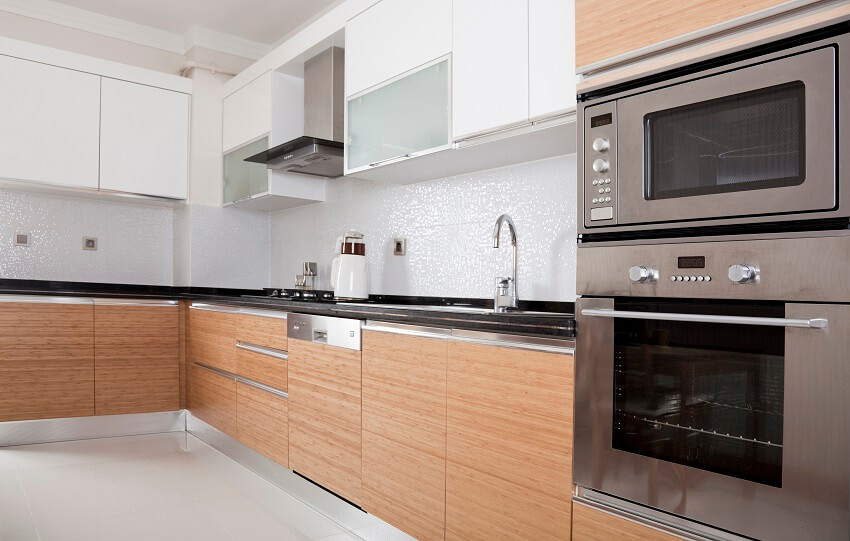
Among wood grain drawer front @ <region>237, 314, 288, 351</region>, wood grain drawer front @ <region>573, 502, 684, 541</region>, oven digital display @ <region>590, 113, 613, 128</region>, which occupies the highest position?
oven digital display @ <region>590, 113, 613, 128</region>

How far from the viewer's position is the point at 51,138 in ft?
13.0

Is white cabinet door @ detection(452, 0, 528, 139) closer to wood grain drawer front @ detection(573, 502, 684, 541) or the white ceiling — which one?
wood grain drawer front @ detection(573, 502, 684, 541)

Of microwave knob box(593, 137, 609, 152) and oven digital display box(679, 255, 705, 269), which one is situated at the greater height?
microwave knob box(593, 137, 609, 152)

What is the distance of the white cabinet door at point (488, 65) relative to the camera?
216 centimetres

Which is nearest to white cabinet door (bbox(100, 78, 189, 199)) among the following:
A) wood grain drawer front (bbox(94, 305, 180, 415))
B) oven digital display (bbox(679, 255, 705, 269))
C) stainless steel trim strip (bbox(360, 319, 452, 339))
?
wood grain drawer front (bbox(94, 305, 180, 415))

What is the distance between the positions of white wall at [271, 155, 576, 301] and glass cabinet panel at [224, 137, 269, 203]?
15.5 inches

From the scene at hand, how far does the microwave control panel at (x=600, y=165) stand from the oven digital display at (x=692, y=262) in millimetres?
209

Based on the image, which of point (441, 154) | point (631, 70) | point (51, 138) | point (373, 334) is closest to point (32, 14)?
point (51, 138)

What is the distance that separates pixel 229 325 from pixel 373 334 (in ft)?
4.94

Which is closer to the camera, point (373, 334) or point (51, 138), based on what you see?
point (373, 334)

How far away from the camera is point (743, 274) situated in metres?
1.28

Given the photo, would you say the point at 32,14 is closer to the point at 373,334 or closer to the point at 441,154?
the point at 441,154

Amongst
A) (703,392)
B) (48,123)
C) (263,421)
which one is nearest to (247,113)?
(48,123)

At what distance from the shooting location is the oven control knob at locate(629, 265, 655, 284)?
1.46 meters
